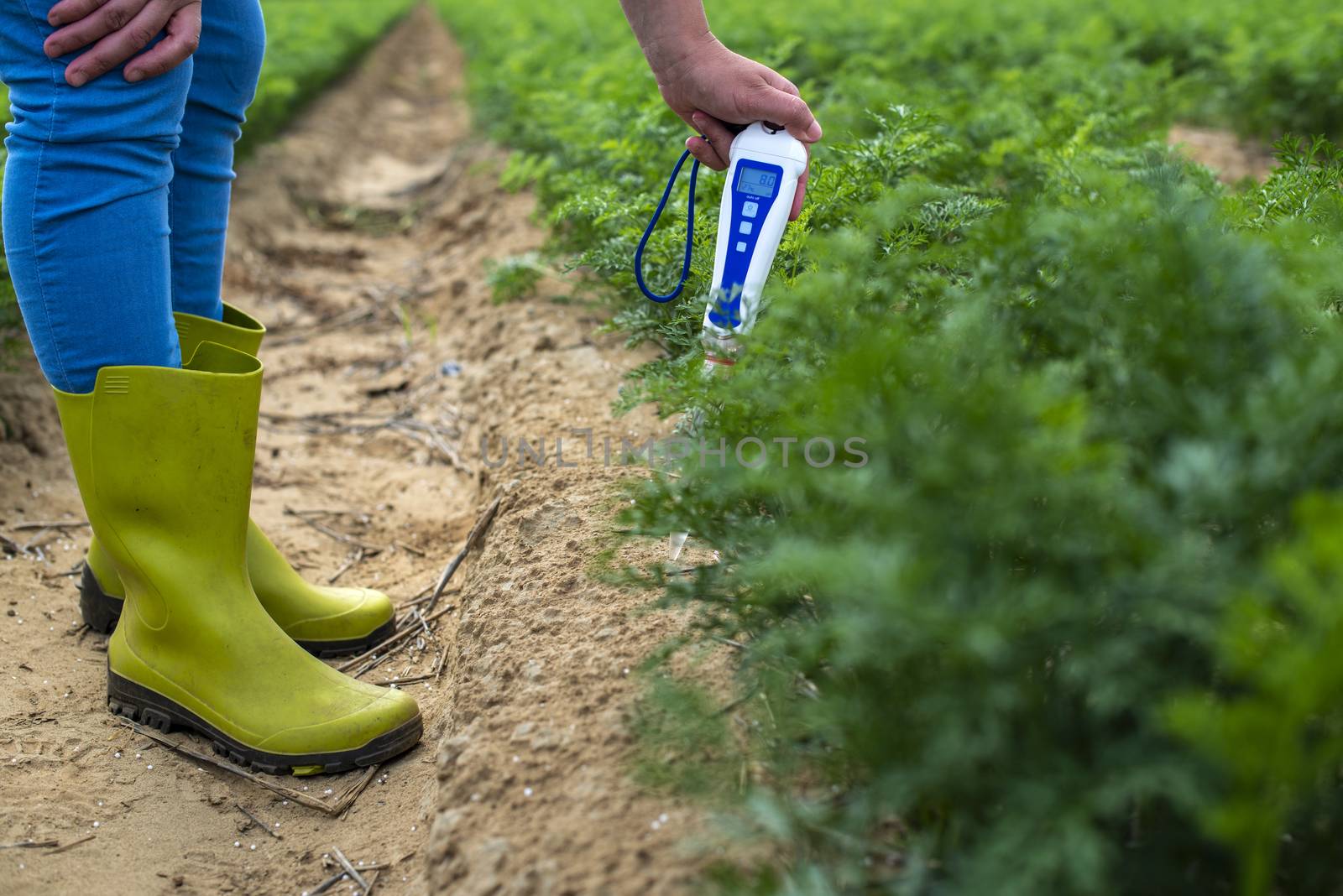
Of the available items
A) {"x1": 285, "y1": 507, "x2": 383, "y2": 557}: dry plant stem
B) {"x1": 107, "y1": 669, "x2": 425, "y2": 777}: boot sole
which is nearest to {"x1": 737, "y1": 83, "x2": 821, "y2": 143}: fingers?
{"x1": 107, "y1": 669, "x2": 425, "y2": 777}: boot sole

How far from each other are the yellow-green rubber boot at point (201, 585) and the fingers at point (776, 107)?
1.04 meters

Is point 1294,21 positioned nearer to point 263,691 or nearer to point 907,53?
point 907,53

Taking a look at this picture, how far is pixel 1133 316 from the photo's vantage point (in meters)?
1.22

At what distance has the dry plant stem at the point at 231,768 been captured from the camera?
6.37 ft

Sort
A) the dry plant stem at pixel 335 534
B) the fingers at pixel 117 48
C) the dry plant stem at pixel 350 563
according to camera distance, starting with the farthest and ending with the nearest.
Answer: the dry plant stem at pixel 335 534
the dry plant stem at pixel 350 563
the fingers at pixel 117 48

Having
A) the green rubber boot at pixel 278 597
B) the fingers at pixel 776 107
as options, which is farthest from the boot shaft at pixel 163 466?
the fingers at pixel 776 107

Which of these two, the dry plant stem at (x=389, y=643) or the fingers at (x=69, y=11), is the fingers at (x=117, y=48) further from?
the dry plant stem at (x=389, y=643)

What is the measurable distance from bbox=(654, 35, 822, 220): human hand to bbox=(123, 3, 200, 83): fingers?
0.81 meters

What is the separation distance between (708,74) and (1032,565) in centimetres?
115

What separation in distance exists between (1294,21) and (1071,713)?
6501 millimetres

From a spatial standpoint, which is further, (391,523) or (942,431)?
(391,523)

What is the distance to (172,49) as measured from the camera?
173cm

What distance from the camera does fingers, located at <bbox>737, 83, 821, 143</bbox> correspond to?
1.90 metres

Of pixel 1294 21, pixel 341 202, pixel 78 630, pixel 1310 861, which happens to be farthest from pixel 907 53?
pixel 1310 861
